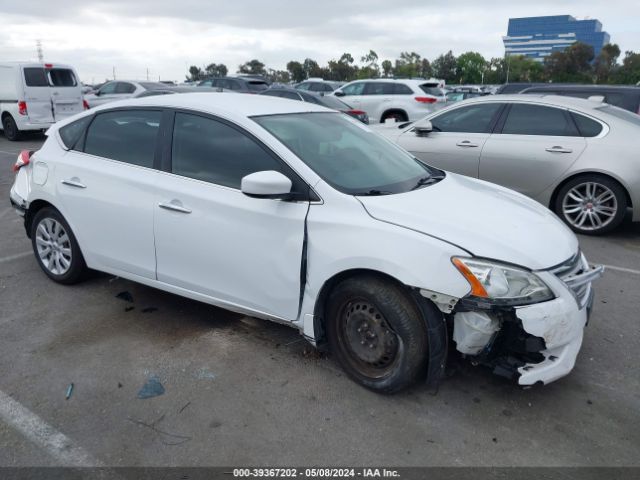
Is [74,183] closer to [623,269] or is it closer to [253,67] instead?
[623,269]

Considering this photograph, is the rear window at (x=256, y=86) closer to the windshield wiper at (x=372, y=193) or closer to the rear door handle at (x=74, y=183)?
the rear door handle at (x=74, y=183)

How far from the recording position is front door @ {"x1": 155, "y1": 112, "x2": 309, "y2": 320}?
3326 mm

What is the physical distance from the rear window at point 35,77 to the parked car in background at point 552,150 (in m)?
11.2

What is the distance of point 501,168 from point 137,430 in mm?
5657

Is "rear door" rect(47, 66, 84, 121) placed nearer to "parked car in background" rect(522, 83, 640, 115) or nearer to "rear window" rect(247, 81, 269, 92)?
"rear window" rect(247, 81, 269, 92)

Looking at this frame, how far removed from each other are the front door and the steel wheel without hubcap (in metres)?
0.35

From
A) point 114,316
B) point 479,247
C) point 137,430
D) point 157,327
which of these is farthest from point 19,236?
point 479,247

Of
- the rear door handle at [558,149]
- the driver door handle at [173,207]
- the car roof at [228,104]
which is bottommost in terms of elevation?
the driver door handle at [173,207]

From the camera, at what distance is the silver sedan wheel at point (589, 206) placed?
644 cm

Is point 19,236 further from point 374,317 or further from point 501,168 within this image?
point 501,168

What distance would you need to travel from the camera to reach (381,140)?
14.4 feet

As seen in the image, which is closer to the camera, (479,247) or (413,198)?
(479,247)

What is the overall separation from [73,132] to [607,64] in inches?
2993

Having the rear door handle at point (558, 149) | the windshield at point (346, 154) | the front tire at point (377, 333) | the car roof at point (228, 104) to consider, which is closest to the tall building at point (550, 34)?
the rear door handle at point (558, 149)
